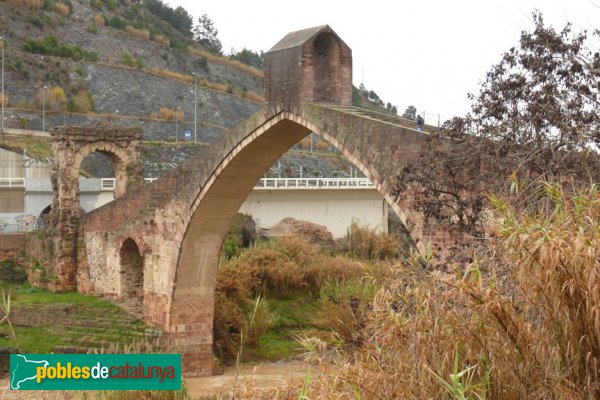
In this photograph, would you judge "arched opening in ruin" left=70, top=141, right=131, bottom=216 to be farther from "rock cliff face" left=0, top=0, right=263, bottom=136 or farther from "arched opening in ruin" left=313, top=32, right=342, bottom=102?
"arched opening in ruin" left=313, top=32, right=342, bottom=102

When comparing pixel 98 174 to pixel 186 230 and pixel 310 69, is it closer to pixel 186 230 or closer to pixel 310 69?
pixel 186 230

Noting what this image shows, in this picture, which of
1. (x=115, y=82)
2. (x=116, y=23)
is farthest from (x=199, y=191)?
(x=116, y=23)

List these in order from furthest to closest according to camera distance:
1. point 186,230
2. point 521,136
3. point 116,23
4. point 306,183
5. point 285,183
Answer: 1. point 116,23
2. point 285,183
3. point 306,183
4. point 186,230
5. point 521,136

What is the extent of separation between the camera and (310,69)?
13531mm

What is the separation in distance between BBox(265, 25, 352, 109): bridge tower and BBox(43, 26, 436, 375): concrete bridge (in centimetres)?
2

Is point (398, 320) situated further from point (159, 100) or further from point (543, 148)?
point (159, 100)

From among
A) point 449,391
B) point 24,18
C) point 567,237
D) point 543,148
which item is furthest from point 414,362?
point 24,18

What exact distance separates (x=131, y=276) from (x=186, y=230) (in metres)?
3.00

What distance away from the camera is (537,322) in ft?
19.0

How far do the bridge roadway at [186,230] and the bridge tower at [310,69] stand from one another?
10.8 inches

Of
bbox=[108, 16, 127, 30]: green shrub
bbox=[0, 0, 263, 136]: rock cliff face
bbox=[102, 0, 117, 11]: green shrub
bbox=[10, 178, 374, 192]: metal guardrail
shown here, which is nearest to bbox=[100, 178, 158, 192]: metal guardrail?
bbox=[10, 178, 374, 192]: metal guardrail

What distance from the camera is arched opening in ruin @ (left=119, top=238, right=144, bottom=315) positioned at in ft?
61.5

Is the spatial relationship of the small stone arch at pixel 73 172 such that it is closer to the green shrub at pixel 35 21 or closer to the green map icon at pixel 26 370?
the green map icon at pixel 26 370

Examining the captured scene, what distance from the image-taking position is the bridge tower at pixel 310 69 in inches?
531
